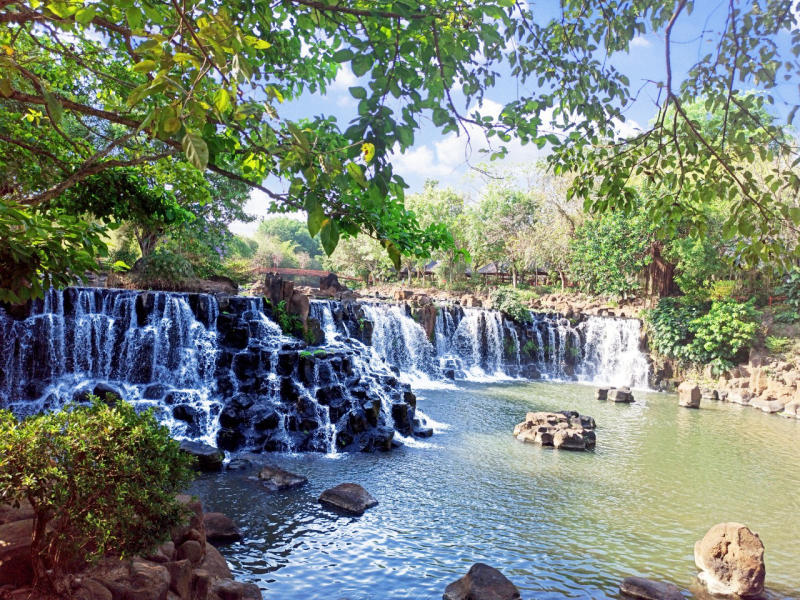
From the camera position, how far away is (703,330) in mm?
23641

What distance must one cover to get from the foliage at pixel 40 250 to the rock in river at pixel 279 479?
6.10 metres

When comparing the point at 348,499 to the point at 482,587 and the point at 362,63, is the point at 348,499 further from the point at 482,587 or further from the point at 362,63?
the point at 362,63

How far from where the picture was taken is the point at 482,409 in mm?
16578

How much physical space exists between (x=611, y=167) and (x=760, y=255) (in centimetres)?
135

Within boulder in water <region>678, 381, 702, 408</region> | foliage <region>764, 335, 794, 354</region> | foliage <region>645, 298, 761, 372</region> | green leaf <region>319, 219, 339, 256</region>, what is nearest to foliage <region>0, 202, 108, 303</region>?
green leaf <region>319, 219, 339, 256</region>

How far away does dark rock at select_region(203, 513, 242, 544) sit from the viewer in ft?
22.9

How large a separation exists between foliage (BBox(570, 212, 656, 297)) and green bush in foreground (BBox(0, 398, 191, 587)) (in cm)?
2679

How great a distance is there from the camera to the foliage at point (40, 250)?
11.3 ft

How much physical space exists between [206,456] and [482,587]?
6122 millimetres

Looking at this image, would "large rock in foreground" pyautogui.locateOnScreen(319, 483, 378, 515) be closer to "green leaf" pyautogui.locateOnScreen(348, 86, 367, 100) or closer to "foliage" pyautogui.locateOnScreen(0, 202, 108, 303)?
"foliage" pyautogui.locateOnScreen(0, 202, 108, 303)

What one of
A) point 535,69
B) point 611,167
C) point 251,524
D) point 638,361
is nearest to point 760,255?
point 611,167

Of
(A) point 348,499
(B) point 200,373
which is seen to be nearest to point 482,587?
(A) point 348,499

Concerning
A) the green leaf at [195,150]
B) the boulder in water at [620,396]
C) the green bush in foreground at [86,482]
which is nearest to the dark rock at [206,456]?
the green bush in foreground at [86,482]

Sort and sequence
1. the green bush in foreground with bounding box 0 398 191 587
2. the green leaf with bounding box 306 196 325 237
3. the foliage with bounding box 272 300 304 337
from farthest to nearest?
1. the foliage with bounding box 272 300 304 337
2. the green bush in foreground with bounding box 0 398 191 587
3. the green leaf with bounding box 306 196 325 237
